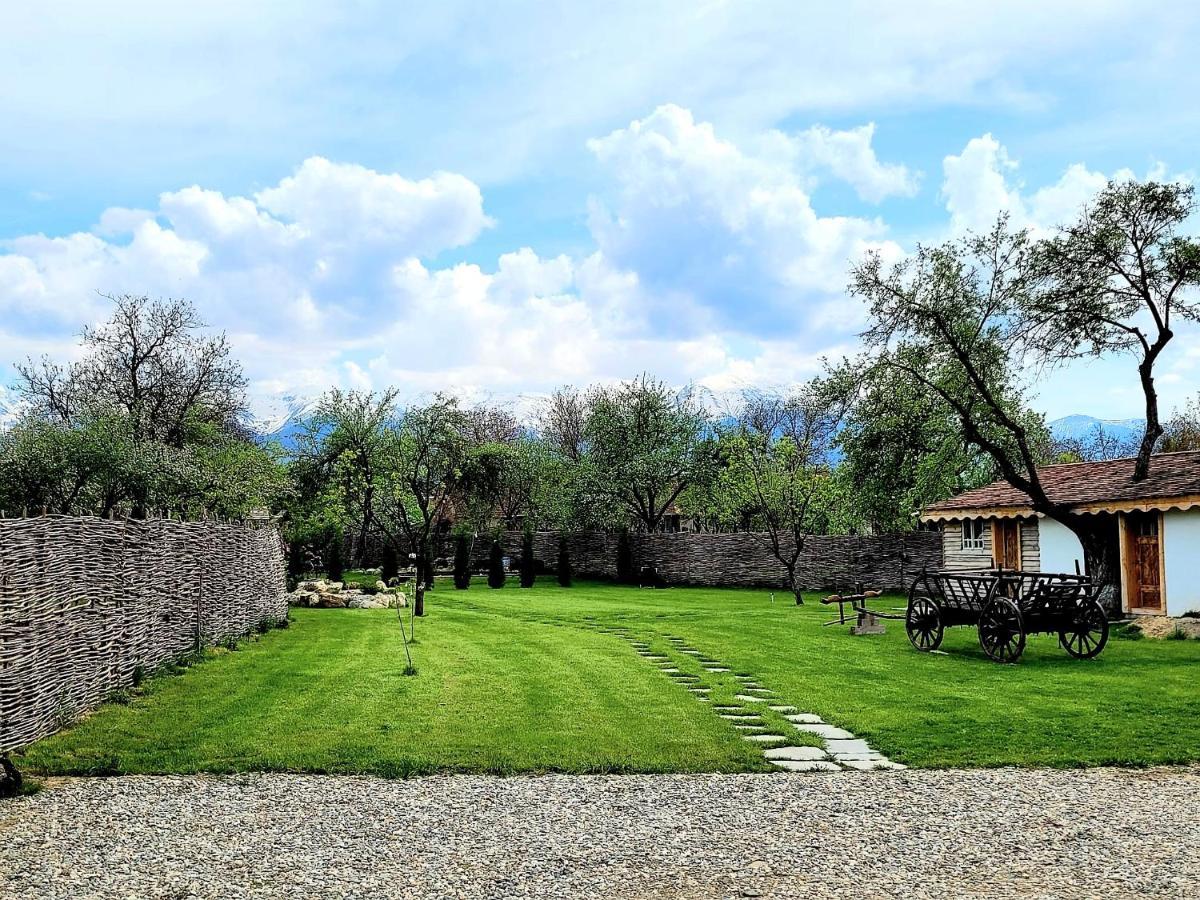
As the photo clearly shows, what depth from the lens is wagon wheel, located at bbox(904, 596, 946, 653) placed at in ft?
44.9

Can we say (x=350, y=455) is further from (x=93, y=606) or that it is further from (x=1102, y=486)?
(x=93, y=606)

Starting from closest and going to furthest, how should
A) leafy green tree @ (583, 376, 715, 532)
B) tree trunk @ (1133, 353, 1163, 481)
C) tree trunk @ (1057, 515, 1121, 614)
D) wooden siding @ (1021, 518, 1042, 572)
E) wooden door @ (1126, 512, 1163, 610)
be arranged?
wooden door @ (1126, 512, 1163, 610), tree trunk @ (1057, 515, 1121, 614), tree trunk @ (1133, 353, 1163, 481), wooden siding @ (1021, 518, 1042, 572), leafy green tree @ (583, 376, 715, 532)

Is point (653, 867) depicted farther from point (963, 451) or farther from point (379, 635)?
point (963, 451)

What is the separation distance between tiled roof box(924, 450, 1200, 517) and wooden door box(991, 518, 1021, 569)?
2.46 ft

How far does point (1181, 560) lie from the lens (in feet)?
55.7

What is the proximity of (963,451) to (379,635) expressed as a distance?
1392 centimetres

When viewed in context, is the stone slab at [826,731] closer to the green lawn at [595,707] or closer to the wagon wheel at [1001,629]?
the green lawn at [595,707]

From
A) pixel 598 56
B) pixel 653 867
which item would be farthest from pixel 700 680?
pixel 598 56

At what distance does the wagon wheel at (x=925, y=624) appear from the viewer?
13680mm

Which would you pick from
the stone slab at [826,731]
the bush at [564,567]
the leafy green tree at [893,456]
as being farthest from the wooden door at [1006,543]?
the stone slab at [826,731]

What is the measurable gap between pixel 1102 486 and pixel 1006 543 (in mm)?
3944

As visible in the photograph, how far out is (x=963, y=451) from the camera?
876 inches

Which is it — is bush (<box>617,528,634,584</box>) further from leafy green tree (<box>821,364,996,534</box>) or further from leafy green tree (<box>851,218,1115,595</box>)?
leafy green tree (<box>851,218,1115,595</box>)

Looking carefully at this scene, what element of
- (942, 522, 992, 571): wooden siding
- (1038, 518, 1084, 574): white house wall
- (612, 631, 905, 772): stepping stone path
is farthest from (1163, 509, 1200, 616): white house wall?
(612, 631, 905, 772): stepping stone path
